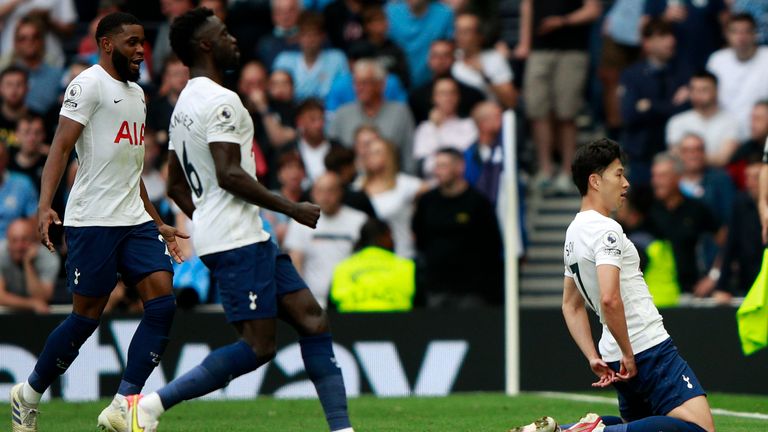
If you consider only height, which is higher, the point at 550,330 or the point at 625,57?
the point at 625,57

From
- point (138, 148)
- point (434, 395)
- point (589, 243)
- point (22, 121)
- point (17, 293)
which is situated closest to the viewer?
point (589, 243)

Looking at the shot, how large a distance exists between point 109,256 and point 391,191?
568 cm

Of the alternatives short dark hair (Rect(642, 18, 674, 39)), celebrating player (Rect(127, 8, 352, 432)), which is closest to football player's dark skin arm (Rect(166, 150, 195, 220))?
celebrating player (Rect(127, 8, 352, 432))

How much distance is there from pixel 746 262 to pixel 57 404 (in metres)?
6.01

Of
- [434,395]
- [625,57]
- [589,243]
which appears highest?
[625,57]

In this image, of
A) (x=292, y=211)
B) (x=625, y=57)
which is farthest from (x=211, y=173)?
(x=625, y=57)

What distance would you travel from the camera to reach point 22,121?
44.7ft

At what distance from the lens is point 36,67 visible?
1499cm

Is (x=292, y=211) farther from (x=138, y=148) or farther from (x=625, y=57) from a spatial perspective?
(x=625, y=57)

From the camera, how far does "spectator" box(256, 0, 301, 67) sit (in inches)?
597

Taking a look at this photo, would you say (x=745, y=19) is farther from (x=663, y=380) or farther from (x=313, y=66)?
(x=663, y=380)

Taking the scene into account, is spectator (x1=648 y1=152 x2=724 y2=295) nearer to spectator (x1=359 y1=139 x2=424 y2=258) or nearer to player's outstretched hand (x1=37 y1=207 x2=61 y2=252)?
spectator (x1=359 y1=139 x2=424 y2=258)

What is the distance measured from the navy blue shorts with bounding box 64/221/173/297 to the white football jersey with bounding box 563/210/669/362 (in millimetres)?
2487

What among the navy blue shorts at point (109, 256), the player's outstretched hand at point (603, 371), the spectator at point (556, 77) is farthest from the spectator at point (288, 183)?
the player's outstretched hand at point (603, 371)
